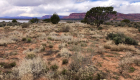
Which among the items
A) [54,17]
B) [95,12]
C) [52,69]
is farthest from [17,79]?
[54,17]

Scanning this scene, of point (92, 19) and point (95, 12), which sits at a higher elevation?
point (95, 12)

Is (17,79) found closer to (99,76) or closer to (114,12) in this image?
(99,76)

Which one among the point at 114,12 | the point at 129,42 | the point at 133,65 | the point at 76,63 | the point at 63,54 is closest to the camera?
the point at 76,63

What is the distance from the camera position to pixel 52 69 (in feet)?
13.7

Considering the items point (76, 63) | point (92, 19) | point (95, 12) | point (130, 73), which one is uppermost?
point (95, 12)

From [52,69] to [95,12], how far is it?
19.8 metres

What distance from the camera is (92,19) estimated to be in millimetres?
22172

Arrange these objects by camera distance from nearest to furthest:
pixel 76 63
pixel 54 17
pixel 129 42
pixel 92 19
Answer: pixel 76 63 < pixel 129 42 < pixel 92 19 < pixel 54 17

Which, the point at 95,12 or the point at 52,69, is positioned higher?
the point at 95,12

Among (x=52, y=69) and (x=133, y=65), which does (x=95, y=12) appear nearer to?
(x=133, y=65)

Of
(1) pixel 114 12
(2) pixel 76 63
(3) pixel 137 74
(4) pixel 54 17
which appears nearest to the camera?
(3) pixel 137 74

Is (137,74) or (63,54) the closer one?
(137,74)

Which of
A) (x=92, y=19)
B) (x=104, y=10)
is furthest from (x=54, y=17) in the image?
(x=104, y=10)

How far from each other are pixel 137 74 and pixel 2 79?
5.37 meters
